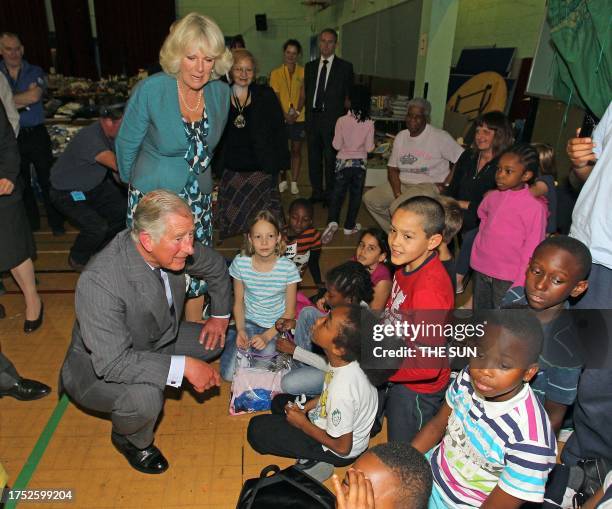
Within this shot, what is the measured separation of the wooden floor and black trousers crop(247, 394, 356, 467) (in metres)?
0.08

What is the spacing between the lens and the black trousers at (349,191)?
16.4ft

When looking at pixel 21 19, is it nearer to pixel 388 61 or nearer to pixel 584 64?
pixel 388 61

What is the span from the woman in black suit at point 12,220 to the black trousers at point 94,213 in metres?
0.77

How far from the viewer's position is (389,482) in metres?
1.26

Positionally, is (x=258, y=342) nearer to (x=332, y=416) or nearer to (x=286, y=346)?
(x=286, y=346)

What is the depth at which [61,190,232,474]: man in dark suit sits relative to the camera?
6.27 ft

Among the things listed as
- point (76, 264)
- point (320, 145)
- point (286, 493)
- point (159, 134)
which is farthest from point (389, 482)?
point (320, 145)

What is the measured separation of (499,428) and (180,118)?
6.48 ft

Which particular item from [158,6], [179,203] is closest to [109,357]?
[179,203]

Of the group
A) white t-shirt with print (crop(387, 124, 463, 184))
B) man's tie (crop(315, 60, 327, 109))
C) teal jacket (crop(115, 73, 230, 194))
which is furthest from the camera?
man's tie (crop(315, 60, 327, 109))

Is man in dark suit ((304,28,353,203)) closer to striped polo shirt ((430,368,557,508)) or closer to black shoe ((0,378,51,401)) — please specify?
black shoe ((0,378,51,401))

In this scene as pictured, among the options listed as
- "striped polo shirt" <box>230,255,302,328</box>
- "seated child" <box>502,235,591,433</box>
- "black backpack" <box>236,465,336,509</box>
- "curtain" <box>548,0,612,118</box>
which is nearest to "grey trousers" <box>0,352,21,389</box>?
"striped polo shirt" <box>230,255,302,328</box>

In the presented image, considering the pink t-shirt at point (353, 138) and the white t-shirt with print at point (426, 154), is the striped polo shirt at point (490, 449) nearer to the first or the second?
the white t-shirt with print at point (426, 154)

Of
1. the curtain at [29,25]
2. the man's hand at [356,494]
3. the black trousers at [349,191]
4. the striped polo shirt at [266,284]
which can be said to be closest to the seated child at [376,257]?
the striped polo shirt at [266,284]
